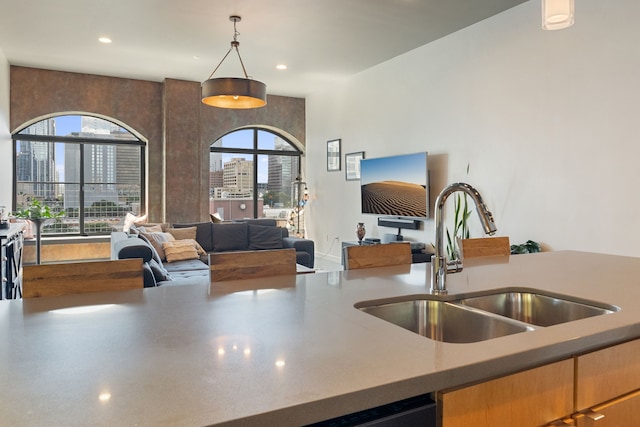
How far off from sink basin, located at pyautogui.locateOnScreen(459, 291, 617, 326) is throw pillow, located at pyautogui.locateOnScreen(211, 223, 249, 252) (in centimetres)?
517

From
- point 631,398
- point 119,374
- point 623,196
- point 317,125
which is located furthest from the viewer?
point 317,125

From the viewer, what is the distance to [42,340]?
37.9 inches

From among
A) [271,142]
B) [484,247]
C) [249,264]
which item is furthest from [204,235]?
[249,264]

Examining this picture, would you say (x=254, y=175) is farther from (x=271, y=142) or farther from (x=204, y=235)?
(x=204, y=235)

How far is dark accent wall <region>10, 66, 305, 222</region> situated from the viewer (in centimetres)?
699

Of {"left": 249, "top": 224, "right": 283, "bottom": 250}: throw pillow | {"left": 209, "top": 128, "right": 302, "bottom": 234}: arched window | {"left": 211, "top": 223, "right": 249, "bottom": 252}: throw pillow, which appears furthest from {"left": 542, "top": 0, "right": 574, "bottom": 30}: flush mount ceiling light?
{"left": 209, "top": 128, "right": 302, "bottom": 234}: arched window

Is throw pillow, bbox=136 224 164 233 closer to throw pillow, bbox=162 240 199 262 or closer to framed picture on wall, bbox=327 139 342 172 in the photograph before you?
throw pillow, bbox=162 240 199 262

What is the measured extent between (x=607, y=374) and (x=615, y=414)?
104 mm

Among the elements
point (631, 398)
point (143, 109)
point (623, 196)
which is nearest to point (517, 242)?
point (623, 196)

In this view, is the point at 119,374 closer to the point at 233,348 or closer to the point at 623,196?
the point at 233,348

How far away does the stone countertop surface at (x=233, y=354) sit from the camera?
0.68 metres

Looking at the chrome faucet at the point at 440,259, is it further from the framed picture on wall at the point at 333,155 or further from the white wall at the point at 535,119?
the framed picture on wall at the point at 333,155

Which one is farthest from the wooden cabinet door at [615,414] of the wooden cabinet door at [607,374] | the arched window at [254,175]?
the arched window at [254,175]

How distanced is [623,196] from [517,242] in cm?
108
